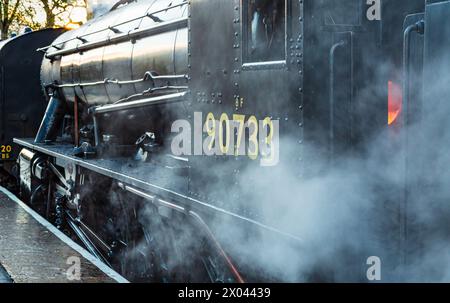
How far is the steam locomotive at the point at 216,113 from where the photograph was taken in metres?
2.69

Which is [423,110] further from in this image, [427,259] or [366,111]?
[427,259]

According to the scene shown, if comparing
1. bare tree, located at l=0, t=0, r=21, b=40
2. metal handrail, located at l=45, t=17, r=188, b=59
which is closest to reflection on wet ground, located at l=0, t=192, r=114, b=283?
metal handrail, located at l=45, t=17, r=188, b=59

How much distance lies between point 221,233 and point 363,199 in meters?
1.06

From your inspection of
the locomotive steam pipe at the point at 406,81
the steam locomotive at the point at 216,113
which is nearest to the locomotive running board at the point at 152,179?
the steam locomotive at the point at 216,113

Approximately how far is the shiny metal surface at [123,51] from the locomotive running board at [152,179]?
27.5 inches

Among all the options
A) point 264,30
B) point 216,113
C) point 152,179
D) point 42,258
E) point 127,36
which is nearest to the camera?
point 264,30

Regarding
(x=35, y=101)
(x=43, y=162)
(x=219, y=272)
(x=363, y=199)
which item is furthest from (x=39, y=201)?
(x=363, y=199)

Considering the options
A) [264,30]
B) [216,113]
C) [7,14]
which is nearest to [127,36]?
[216,113]

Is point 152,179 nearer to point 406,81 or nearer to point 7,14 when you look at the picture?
point 406,81

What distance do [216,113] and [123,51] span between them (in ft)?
10.2

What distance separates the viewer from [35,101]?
11.1m

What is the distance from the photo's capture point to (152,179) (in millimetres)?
4855

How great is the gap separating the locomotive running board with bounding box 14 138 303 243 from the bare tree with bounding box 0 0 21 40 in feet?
81.7

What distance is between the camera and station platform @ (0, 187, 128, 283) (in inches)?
188
